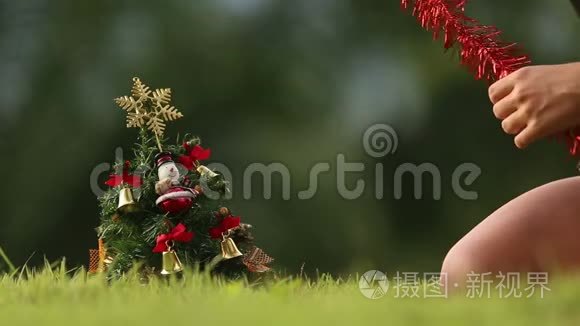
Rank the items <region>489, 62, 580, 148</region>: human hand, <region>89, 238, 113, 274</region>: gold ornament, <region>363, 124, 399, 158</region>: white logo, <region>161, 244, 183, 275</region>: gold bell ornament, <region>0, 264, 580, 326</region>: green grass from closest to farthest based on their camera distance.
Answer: <region>0, 264, 580, 326</region>: green grass → <region>489, 62, 580, 148</region>: human hand → <region>161, 244, 183, 275</region>: gold bell ornament → <region>89, 238, 113, 274</region>: gold ornament → <region>363, 124, 399, 158</region>: white logo

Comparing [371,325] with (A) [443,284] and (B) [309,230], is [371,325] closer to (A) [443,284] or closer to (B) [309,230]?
(A) [443,284]

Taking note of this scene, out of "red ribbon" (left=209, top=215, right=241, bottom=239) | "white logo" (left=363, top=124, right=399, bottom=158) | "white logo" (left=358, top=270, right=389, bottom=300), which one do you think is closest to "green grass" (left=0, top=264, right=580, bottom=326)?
"white logo" (left=358, top=270, right=389, bottom=300)

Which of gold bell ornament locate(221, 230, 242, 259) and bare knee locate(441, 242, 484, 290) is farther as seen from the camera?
gold bell ornament locate(221, 230, 242, 259)

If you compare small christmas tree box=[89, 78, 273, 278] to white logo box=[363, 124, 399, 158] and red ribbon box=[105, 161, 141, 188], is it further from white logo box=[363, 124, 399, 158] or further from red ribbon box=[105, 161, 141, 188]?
white logo box=[363, 124, 399, 158]

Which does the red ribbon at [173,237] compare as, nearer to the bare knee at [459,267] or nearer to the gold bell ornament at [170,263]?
the gold bell ornament at [170,263]

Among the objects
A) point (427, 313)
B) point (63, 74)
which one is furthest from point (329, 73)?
point (427, 313)

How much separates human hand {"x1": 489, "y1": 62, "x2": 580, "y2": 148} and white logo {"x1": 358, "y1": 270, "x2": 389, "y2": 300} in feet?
0.84

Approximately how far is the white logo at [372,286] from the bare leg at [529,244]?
0.33ft

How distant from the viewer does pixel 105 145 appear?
3.50 meters

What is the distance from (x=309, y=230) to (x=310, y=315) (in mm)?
2656

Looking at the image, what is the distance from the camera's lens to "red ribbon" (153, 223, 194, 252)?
146cm

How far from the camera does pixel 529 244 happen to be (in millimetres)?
1167

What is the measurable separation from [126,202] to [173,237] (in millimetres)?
99

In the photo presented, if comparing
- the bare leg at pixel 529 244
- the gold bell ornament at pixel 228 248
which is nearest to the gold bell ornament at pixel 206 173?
the gold bell ornament at pixel 228 248
